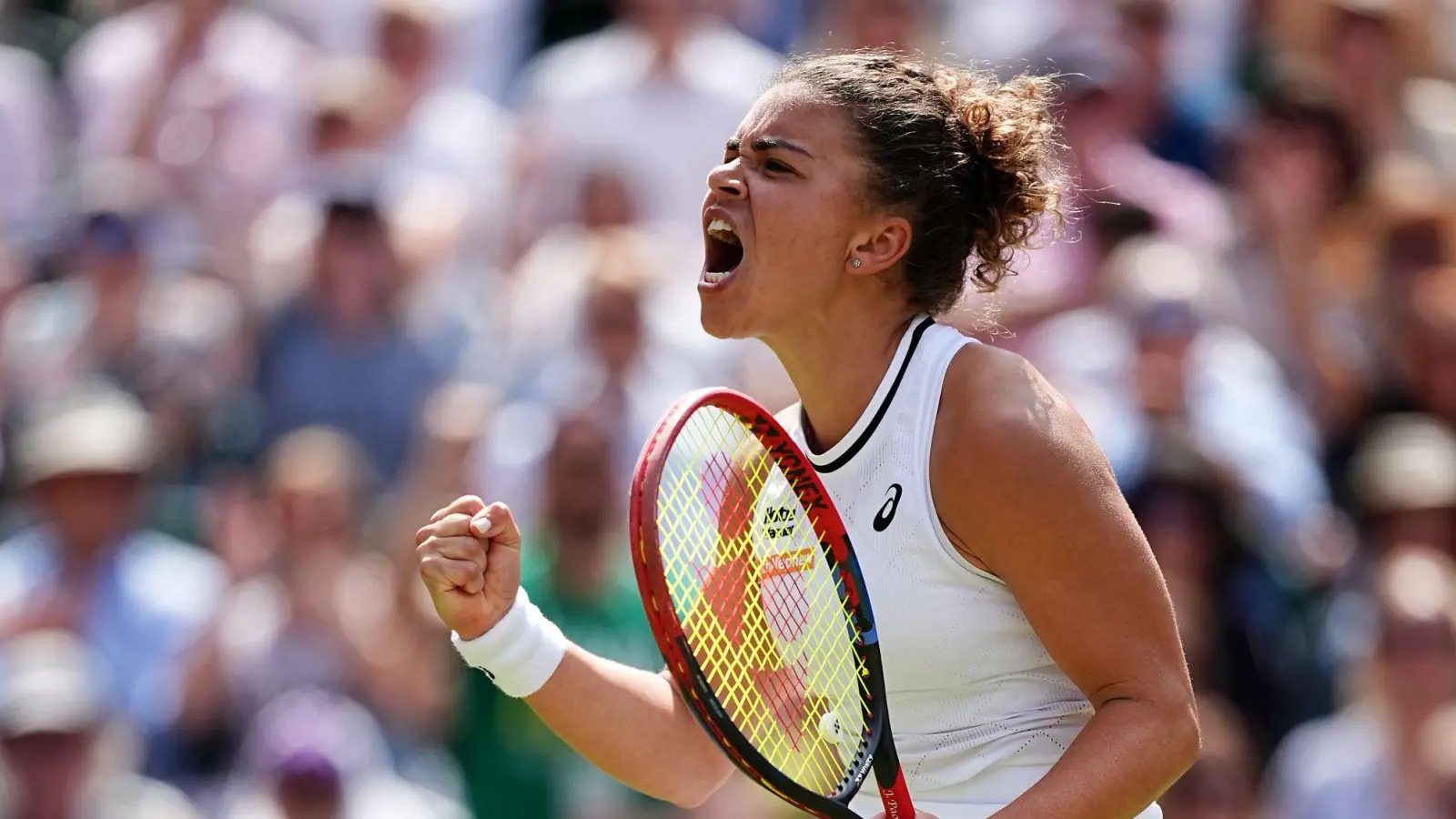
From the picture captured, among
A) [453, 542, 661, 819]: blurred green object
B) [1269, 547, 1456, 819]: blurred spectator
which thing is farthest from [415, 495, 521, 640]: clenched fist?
[1269, 547, 1456, 819]: blurred spectator

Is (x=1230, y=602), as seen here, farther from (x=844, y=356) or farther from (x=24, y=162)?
(x=24, y=162)

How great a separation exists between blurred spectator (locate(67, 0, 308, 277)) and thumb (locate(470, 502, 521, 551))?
14.4ft

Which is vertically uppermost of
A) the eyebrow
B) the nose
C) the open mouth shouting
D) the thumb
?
the eyebrow

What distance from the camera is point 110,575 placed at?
609 centimetres

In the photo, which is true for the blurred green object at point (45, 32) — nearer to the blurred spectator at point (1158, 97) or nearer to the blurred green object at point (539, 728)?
the blurred green object at point (539, 728)

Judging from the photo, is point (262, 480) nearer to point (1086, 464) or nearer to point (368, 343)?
point (368, 343)

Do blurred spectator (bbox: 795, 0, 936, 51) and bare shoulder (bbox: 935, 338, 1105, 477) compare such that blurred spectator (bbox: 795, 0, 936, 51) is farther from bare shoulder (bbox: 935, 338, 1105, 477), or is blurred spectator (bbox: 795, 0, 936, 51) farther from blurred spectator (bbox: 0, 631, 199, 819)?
bare shoulder (bbox: 935, 338, 1105, 477)

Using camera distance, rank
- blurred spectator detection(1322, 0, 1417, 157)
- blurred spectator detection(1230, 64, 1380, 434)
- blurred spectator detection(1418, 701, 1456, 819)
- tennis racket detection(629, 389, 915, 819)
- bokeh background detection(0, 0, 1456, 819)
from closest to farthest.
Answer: tennis racket detection(629, 389, 915, 819) < blurred spectator detection(1418, 701, 1456, 819) < bokeh background detection(0, 0, 1456, 819) < blurred spectator detection(1230, 64, 1380, 434) < blurred spectator detection(1322, 0, 1417, 157)

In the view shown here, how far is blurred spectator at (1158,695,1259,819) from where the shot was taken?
18.3 ft

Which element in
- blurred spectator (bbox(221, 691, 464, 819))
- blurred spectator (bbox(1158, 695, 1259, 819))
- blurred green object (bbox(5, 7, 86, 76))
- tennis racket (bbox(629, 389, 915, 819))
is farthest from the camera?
blurred green object (bbox(5, 7, 86, 76))

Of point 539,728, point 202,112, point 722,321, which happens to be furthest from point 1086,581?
point 202,112

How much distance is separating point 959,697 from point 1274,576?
3.31 meters

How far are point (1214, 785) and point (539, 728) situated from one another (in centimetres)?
181

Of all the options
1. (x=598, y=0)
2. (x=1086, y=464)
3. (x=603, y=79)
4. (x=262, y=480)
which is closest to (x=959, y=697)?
(x=1086, y=464)
